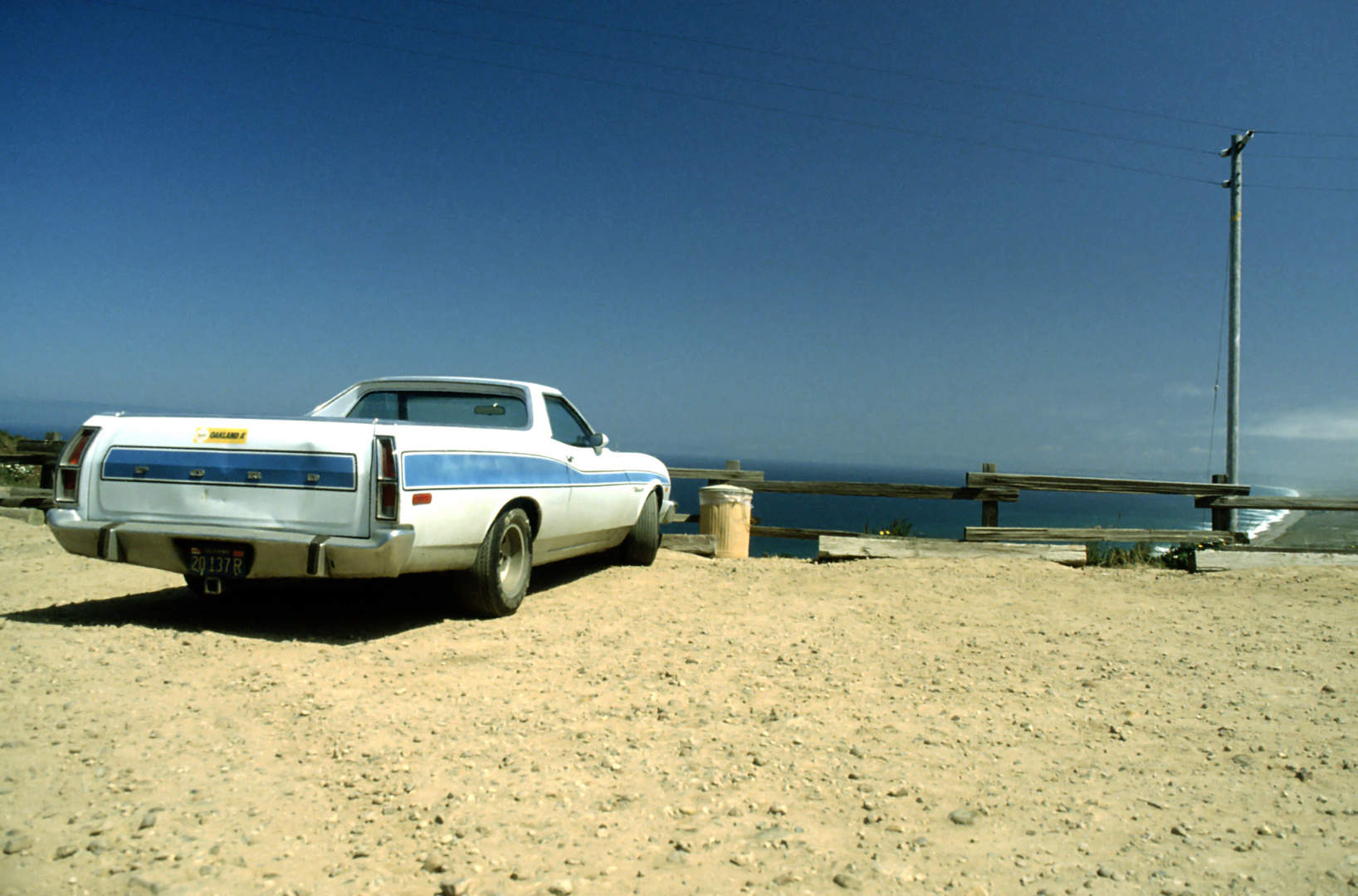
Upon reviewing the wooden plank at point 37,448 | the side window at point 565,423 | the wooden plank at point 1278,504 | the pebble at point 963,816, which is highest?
the side window at point 565,423

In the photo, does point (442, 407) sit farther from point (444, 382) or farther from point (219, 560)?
point (219, 560)

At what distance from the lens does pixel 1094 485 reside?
10789 millimetres

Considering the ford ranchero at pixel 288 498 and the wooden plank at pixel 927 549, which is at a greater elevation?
the ford ranchero at pixel 288 498

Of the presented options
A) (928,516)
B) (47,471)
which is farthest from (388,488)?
(928,516)

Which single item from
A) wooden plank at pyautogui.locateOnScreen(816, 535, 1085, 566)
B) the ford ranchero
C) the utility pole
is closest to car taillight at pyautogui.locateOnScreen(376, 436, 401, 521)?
the ford ranchero

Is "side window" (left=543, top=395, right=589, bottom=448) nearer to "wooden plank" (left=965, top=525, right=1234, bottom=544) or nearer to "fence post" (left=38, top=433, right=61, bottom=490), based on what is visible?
"wooden plank" (left=965, top=525, right=1234, bottom=544)

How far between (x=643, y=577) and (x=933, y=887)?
19.1 ft

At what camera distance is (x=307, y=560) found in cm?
492

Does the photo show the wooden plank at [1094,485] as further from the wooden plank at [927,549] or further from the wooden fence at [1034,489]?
the wooden plank at [927,549]

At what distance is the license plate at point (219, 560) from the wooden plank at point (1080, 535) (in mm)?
7574

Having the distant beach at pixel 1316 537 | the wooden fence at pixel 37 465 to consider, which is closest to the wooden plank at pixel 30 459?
the wooden fence at pixel 37 465

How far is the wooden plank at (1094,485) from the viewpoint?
33.6ft

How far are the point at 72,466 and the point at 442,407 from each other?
2605mm

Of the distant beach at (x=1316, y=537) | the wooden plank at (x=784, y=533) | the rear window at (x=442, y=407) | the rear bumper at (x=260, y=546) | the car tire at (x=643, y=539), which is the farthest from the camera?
the wooden plank at (x=784, y=533)
